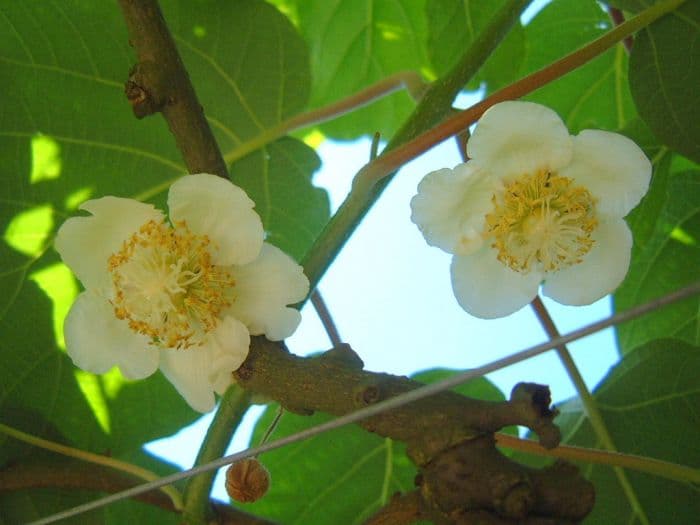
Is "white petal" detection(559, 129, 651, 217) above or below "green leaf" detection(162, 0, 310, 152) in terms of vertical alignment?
below

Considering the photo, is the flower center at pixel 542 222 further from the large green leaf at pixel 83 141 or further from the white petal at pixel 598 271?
the large green leaf at pixel 83 141

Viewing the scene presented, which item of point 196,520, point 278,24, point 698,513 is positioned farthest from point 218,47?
point 698,513

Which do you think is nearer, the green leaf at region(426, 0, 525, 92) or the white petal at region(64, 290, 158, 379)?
the white petal at region(64, 290, 158, 379)

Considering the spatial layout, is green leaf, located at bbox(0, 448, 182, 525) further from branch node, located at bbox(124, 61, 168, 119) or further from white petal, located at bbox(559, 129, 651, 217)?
white petal, located at bbox(559, 129, 651, 217)

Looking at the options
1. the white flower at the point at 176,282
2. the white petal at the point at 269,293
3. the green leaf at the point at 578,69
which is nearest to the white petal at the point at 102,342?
the white flower at the point at 176,282

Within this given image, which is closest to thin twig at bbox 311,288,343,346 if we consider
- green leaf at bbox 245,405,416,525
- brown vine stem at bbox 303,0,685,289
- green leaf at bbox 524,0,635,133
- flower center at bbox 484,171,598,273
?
brown vine stem at bbox 303,0,685,289

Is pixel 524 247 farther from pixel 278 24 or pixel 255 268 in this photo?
pixel 278 24

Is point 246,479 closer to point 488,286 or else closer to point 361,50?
point 488,286
